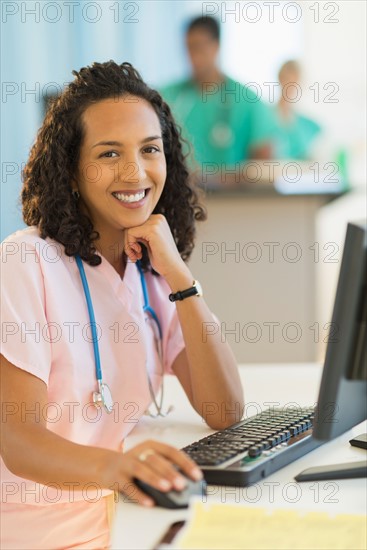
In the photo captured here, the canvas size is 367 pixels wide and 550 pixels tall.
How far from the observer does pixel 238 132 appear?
4.25 metres

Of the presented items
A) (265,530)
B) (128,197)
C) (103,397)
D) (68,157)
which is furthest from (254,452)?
(68,157)

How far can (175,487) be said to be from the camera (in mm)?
908

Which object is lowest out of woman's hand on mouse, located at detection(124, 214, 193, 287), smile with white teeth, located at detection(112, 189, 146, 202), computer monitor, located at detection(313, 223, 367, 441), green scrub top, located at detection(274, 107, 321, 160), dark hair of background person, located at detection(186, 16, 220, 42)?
computer monitor, located at detection(313, 223, 367, 441)

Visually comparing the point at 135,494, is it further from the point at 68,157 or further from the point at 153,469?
the point at 68,157

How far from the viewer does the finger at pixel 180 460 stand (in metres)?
0.92

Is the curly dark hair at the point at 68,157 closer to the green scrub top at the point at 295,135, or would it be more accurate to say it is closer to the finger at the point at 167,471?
the finger at the point at 167,471

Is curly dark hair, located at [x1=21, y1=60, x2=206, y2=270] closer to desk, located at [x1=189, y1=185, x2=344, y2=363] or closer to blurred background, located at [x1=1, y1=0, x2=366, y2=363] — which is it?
blurred background, located at [x1=1, y1=0, x2=366, y2=363]

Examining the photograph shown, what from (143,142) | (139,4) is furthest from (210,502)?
(139,4)

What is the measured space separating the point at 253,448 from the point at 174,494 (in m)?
0.25

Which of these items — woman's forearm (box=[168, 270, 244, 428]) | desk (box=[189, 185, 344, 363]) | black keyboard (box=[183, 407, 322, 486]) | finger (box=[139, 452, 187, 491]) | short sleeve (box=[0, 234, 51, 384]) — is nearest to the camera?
finger (box=[139, 452, 187, 491])

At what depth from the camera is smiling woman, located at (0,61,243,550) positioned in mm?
1326

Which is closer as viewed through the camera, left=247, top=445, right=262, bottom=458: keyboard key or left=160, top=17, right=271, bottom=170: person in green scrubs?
left=247, top=445, right=262, bottom=458: keyboard key

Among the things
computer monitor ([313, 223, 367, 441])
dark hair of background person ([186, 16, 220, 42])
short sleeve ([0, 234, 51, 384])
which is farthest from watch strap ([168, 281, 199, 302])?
dark hair of background person ([186, 16, 220, 42])

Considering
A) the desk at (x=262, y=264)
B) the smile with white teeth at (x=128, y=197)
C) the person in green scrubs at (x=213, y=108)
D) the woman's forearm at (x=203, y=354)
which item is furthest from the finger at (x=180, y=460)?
the person in green scrubs at (x=213, y=108)
